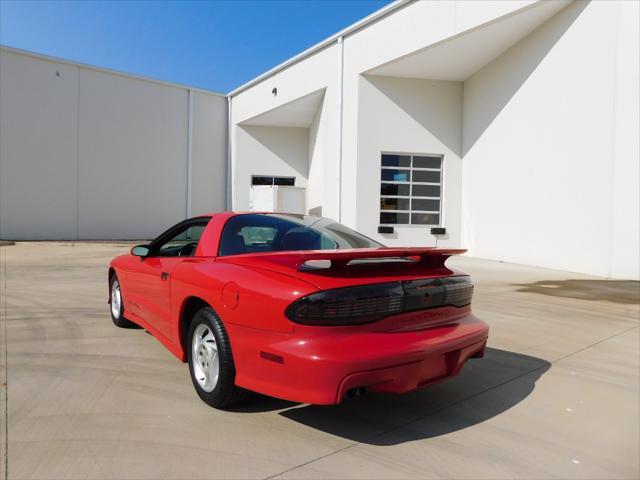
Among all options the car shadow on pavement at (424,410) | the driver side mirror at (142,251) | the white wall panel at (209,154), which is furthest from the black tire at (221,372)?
the white wall panel at (209,154)

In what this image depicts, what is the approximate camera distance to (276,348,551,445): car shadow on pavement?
278 cm

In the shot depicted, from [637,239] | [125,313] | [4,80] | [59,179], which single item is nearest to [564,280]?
[637,239]

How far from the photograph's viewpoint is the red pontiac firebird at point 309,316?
2.46 m

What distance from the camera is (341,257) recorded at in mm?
2604

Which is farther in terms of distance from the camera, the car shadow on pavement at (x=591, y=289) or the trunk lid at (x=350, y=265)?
the car shadow on pavement at (x=591, y=289)

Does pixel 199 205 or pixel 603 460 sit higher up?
pixel 199 205

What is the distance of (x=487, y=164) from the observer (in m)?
14.5

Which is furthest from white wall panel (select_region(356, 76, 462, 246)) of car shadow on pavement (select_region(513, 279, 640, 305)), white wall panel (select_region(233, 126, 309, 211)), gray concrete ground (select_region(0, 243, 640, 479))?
gray concrete ground (select_region(0, 243, 640, 479))

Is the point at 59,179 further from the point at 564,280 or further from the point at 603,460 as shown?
the point at 603,460

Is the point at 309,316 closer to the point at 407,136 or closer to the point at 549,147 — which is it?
the point at 549,147

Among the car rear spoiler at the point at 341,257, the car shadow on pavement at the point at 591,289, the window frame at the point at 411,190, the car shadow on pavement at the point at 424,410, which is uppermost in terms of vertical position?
the window frame at the point at 411,190

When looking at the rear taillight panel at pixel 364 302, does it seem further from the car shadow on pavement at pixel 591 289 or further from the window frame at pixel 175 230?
the car shadow on pavement at pixel 591 289

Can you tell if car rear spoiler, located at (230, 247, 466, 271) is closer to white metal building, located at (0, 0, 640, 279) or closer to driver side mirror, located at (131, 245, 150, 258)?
driver side mirror, located at (131, 245, 150, 258)

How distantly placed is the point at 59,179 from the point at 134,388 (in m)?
19.2
